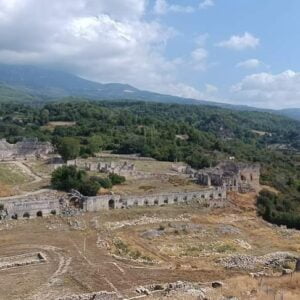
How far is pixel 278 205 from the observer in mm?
58375

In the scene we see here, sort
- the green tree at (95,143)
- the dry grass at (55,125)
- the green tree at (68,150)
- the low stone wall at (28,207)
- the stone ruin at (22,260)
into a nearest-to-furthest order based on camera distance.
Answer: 1. the stone ruin at (22,260)
2. the low stone wall at (28,207)
3. the green tree at (68,150)
4. the green tree at (95,143)
5. the dry grass at (55,125)

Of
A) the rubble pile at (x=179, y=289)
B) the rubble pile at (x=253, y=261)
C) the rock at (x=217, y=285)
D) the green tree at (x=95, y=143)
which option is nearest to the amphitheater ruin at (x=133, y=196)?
the green tree at (x=95, y=143)

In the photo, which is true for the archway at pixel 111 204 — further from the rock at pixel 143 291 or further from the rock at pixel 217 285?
the rock at pixel 217 285

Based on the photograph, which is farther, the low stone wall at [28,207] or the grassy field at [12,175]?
the grassy field at [12,175]

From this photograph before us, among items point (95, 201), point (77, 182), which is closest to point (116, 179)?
point (77, 182)

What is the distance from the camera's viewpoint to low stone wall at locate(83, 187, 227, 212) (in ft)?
161

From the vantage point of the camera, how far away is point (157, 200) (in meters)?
53.4

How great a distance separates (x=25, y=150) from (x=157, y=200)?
42.0m

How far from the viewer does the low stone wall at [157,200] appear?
4919 cm

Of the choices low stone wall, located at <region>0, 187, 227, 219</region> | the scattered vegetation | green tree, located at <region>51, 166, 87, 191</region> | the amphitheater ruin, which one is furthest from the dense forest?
green tree, located at <region>51, 166, 87, 191</region>

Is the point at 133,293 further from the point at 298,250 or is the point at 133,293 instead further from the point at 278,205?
the point at 278,205

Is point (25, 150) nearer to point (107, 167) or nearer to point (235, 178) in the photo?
point (107, 167)

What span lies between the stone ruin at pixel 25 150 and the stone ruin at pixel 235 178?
3037 centimetres

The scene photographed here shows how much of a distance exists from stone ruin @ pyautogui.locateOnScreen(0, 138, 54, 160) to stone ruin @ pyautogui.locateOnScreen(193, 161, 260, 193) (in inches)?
1196
